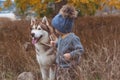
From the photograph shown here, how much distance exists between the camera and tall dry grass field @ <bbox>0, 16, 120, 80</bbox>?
19.9 feet

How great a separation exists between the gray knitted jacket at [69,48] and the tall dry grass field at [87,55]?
175mm

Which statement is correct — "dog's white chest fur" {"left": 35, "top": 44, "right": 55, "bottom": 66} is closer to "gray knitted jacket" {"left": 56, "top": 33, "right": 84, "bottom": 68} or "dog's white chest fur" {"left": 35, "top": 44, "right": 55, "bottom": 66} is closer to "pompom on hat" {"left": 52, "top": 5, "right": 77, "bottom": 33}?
"gray knitted jacket" {"left": 56, "top": 33, "right": 84, "bottom": 68}

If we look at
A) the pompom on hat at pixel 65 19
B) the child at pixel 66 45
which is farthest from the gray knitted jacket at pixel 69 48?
the pompom on hat at pixel 65 19

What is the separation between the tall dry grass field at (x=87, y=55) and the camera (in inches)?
239

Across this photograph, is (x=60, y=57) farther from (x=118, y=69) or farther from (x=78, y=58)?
(x=118, y=69)

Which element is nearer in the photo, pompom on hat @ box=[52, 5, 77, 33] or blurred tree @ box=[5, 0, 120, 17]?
pompom on hat @ box=[52, 5, 77, 33]

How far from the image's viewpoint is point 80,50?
231 inches

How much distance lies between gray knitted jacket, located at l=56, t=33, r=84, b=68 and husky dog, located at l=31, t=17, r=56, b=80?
347mm

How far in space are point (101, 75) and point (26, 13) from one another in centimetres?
1174

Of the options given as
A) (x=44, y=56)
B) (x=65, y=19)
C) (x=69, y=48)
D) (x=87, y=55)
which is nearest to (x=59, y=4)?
(x=87, y=55)

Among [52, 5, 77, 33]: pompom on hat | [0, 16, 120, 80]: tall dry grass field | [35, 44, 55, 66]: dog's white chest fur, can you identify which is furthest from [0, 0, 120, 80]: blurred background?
[52, 5, 77, 33]: pompom on hat

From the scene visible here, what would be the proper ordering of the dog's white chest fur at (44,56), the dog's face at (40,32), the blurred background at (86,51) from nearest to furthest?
the blurred background at (86,51) → the dog's face at (40,32) → the dog's white chest fur at (44,56)

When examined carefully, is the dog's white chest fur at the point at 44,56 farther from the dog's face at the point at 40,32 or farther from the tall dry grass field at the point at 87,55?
the tall dry grass field at the point at 87,55

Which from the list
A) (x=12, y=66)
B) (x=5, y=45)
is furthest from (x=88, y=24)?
(x=12, y=66)
